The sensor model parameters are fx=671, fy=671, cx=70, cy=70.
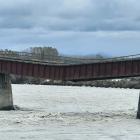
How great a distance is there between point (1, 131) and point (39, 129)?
3596mm

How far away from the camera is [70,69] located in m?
78.0

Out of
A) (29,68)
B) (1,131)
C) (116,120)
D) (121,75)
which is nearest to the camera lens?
(1,131)

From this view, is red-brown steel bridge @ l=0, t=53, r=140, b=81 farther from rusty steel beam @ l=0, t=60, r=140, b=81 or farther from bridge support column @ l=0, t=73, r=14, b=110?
bridge support column @ l=0, t=73, r=14, b=110

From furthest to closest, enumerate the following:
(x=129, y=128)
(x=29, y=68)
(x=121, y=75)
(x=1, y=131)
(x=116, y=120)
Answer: (x=29, y=68) < (x=121, y=75) < (x=116, y=120) < (x=129, y=128) < (x=1, y=131)

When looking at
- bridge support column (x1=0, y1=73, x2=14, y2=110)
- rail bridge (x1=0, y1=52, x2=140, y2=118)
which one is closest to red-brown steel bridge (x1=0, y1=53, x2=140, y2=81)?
rail bridge (x1=0, y1=52, x2=140, y2=118)

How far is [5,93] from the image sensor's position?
8431cm

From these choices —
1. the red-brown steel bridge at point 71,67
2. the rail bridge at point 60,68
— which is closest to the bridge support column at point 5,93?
the rail bridge at point 60,68

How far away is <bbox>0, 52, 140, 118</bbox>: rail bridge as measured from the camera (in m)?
74.8

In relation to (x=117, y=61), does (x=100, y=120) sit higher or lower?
lower

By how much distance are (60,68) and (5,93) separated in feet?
31.4

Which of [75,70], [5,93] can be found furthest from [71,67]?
[5,93]

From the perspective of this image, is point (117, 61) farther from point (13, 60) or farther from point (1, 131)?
point (1, 131)

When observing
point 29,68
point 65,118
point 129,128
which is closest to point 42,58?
point 29,68

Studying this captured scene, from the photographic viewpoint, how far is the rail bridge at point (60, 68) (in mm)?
74812
